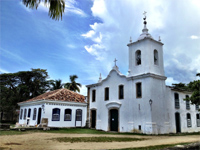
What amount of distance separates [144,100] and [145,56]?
13.4 feet

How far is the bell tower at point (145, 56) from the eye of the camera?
17656 mm

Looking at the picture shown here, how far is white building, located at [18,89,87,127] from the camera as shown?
20.5 metres

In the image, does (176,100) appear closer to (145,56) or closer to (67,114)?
(145,56)

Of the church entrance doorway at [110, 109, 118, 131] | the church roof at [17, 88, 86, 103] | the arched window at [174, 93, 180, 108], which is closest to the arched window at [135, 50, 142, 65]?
the arched window at [174, 93, 180, 108]

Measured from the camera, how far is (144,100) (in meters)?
16.9

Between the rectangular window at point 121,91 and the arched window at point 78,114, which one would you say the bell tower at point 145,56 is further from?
the arched window at point 78,114

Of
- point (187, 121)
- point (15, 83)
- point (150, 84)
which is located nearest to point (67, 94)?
point (150, 84)

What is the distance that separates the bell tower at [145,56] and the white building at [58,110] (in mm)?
8038

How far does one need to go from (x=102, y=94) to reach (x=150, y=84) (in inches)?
246

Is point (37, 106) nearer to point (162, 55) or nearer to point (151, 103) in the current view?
point (151, 103)

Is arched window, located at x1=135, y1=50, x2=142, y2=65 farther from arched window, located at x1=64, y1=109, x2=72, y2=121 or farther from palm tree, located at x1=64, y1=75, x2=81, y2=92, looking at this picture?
palm tree, located at x1=64, y1=75, x2=81, y2=92

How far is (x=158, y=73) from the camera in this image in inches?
707


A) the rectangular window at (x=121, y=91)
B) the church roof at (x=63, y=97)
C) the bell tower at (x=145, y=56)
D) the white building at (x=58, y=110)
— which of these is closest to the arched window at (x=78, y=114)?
the white building at (x=58, y=110)

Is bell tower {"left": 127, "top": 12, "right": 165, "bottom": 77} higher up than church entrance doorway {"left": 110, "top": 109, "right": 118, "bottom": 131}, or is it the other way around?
bell tower {"left": 127, "top": 12, "right": 165, "bottom": 77}
